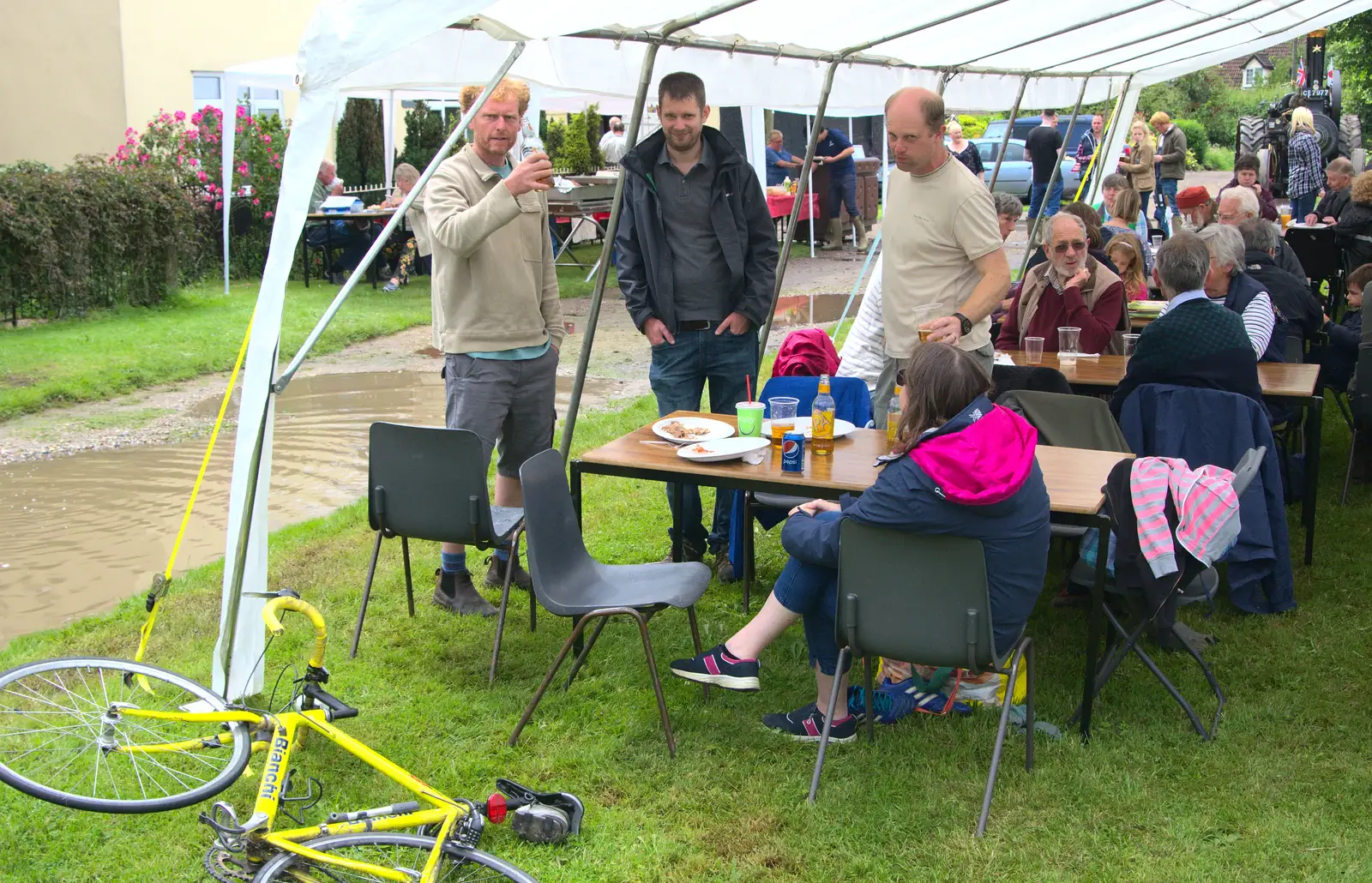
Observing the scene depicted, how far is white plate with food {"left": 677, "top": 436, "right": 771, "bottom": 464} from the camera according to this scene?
3855 mm

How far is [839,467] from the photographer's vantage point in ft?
12.5

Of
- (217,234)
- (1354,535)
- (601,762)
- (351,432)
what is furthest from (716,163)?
(217,234)

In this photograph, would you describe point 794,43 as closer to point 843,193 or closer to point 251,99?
point 843,193

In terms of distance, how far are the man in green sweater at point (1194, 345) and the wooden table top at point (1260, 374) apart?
0.27m

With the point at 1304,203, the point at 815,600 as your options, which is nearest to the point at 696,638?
the point at 815,600

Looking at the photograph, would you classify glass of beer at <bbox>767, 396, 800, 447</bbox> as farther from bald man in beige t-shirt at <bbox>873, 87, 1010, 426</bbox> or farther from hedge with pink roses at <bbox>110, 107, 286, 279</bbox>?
hedge with pink roses at <bbox>110, 107, 286, 279</bbox>

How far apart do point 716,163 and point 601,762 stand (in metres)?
2.37

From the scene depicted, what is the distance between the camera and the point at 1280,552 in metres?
4.50

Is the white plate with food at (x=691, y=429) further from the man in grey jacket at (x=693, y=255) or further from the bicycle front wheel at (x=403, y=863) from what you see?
the bicycle front wheel at (x=403, y=863)

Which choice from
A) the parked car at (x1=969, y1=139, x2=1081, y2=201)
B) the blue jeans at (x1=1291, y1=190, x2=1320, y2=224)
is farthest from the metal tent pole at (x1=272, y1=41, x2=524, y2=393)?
the parked car at (x1=969, y1=139, x2=1081, y2=201)

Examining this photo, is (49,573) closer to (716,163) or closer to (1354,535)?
(716,163)

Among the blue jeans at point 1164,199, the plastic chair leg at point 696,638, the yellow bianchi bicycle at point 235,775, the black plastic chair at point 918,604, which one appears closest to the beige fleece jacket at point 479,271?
the plastic chair leg at point 696,638

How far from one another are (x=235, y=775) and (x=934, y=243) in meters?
2.98

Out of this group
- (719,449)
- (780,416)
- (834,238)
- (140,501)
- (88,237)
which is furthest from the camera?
(834,238)
